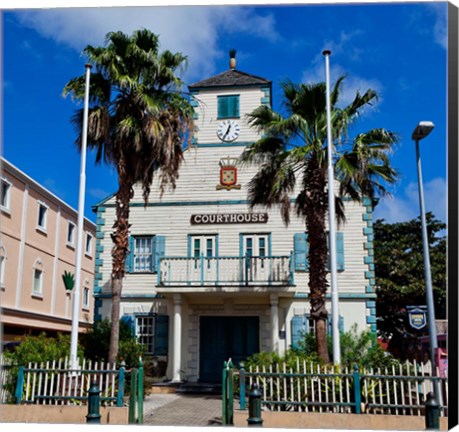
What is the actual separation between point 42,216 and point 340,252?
506 inches

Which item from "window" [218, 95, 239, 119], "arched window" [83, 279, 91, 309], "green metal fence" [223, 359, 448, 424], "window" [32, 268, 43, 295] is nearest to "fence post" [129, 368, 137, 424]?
"green metal fence" [223, 359, 448, 424]

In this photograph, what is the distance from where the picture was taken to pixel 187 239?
762 inches

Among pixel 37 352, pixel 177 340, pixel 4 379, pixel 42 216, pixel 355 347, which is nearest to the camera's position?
pixel 4 379

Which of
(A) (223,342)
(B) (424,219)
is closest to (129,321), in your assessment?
(A) (223,342)

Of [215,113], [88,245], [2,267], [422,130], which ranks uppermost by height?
[215,113]

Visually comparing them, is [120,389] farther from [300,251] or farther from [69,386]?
[300,251]

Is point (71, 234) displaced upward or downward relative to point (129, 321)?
upward

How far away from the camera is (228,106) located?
66.2 ft

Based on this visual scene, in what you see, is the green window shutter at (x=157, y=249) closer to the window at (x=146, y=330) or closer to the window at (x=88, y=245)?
the window at (x=146, y=330)

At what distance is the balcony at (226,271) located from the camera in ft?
58.3

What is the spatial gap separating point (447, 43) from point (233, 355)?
11.7 metres

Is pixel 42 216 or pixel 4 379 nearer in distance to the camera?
pixel 4 379

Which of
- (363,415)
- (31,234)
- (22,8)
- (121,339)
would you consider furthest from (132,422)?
(31,234)

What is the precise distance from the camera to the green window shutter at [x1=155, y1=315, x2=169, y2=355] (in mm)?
18672
